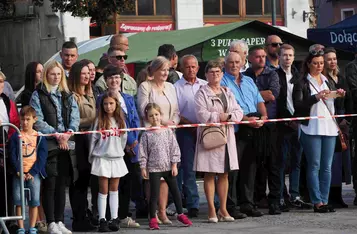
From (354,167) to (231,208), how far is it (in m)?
2.09

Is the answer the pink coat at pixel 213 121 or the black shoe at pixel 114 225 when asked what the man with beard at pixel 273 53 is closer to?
the pink coat at pixel 213 121

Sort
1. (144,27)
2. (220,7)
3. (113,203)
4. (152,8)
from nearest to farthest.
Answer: (113,203) → (144,27) → (152,8) → (220,7)

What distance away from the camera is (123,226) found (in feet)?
46.1

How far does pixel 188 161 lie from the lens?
14812 millimetres

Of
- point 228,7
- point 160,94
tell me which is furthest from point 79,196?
point 228,7

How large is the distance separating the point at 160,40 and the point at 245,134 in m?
10.0

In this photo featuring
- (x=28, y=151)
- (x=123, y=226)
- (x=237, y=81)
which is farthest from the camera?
(x=237, y=81)

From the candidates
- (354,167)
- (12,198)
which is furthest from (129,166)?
(354,167)

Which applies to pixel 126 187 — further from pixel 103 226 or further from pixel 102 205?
pixel 103 226

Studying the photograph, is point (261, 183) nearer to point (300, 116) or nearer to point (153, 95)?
point (300, 116)

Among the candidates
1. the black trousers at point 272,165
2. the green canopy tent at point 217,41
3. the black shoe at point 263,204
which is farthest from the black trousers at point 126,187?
the green canopy tent at point 217,41

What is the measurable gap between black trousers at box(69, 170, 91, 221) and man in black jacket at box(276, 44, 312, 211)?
8.76 ft

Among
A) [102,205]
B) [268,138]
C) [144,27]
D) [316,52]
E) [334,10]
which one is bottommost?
[102,205]

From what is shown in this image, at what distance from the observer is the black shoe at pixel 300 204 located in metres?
15.5
